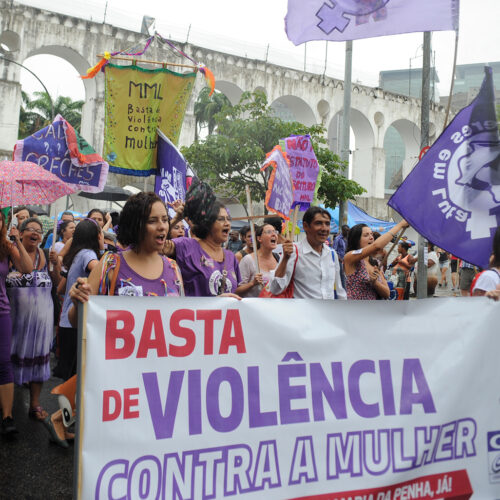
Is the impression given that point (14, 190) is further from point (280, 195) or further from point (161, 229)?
point (161, 229)

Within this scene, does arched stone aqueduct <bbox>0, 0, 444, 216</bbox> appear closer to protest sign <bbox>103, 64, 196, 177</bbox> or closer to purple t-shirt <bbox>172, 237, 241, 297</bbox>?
protest sign <bbox>103, 64, 196, 177</bbox>

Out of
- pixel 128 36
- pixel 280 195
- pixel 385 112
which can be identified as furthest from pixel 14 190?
pixel 385 112

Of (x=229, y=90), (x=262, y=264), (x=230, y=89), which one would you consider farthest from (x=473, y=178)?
(x=229, y=90)

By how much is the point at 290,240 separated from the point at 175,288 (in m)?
1.25

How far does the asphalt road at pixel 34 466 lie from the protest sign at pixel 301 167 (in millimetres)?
4065

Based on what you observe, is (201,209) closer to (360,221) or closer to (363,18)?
(363,18)

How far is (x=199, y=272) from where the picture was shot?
12.0ft

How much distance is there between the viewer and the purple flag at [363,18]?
14.3ft

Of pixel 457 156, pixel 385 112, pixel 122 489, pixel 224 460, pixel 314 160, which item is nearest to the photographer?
pixel 122 489

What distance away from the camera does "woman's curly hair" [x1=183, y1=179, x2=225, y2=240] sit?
379 cm

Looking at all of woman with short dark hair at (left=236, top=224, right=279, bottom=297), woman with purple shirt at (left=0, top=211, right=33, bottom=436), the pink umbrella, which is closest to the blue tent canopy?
woman with short dark hair at (left=236, top=224, right=279, bottom=297)

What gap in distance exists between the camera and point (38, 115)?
4153cm

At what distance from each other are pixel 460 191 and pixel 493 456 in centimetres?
155

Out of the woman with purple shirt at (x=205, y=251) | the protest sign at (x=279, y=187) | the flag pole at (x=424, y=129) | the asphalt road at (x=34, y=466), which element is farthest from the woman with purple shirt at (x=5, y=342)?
the flag pole at (x=424, y=129)
